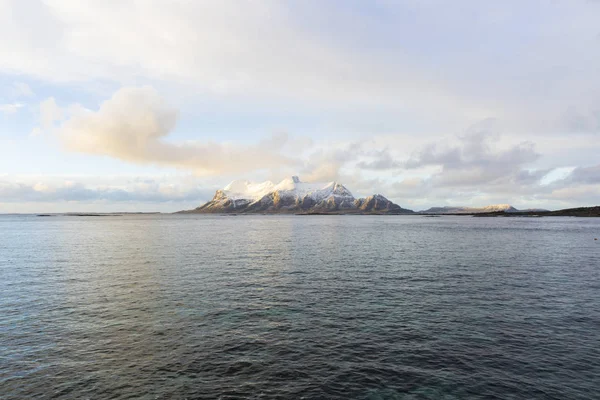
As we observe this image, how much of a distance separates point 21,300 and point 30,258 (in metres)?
40.6

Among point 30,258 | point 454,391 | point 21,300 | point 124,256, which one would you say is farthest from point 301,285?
point 30,258

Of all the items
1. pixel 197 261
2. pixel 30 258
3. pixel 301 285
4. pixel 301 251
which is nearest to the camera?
pixel 301 285

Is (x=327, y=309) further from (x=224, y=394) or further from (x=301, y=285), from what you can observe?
(x=224, y=394)

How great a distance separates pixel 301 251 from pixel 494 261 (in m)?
42.1

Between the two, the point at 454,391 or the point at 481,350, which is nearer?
the point at 454,391

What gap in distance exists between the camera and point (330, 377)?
2188 cm

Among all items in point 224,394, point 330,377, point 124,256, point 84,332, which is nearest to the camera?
point 224,394

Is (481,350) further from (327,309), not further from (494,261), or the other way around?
(494,261)

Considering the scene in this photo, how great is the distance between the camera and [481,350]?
25.7 metres

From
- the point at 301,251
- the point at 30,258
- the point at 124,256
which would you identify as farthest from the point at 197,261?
the point at 30,258

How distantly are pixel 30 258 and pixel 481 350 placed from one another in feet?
274

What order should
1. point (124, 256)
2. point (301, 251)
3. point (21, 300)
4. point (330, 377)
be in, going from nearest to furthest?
1. point (330, 377)
2. point (21, 300)
3. point (124, 256)
4. point (301, 251)

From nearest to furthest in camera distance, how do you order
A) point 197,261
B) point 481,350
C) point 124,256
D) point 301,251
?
1. point 481,350
2. point 197,261
3. point 124,256
4. point 301,251

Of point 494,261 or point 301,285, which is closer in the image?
point 301,285
